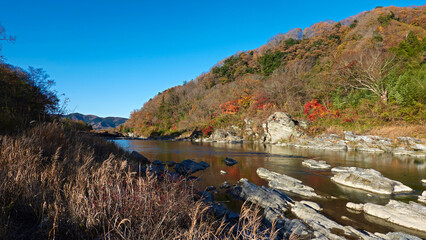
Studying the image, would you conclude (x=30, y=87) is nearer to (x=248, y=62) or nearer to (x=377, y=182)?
(x=377, y=182)

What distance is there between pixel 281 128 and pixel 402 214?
73.9ft

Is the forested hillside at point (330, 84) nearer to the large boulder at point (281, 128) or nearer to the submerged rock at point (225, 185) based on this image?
the large boulder at point (281, 128)

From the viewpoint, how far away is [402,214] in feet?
19.5

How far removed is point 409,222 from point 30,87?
14863 millimetres

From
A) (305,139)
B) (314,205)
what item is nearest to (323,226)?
(314,205)

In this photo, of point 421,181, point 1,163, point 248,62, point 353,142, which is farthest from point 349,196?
point 248,62

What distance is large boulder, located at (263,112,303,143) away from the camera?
27.3 m

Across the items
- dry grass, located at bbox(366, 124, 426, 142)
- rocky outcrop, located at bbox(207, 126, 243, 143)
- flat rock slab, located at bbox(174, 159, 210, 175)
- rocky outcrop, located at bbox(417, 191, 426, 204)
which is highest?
dry grass, located at bbox(366, 124, 426, 142)

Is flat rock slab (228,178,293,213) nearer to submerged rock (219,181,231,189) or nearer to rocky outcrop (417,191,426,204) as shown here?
submerged rock (219,181,231,189)

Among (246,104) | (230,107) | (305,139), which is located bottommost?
(305,139)

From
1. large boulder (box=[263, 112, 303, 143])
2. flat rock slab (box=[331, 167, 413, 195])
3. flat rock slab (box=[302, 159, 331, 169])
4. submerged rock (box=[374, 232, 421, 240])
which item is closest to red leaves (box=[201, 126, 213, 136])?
large boulder (box=[263, 112, 303, 143])

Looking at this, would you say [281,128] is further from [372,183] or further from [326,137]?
[372,183]

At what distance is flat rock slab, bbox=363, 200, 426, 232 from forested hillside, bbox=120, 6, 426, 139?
20258 mm

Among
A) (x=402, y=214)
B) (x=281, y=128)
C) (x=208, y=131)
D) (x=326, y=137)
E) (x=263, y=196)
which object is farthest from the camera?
(x=208, y=131)
